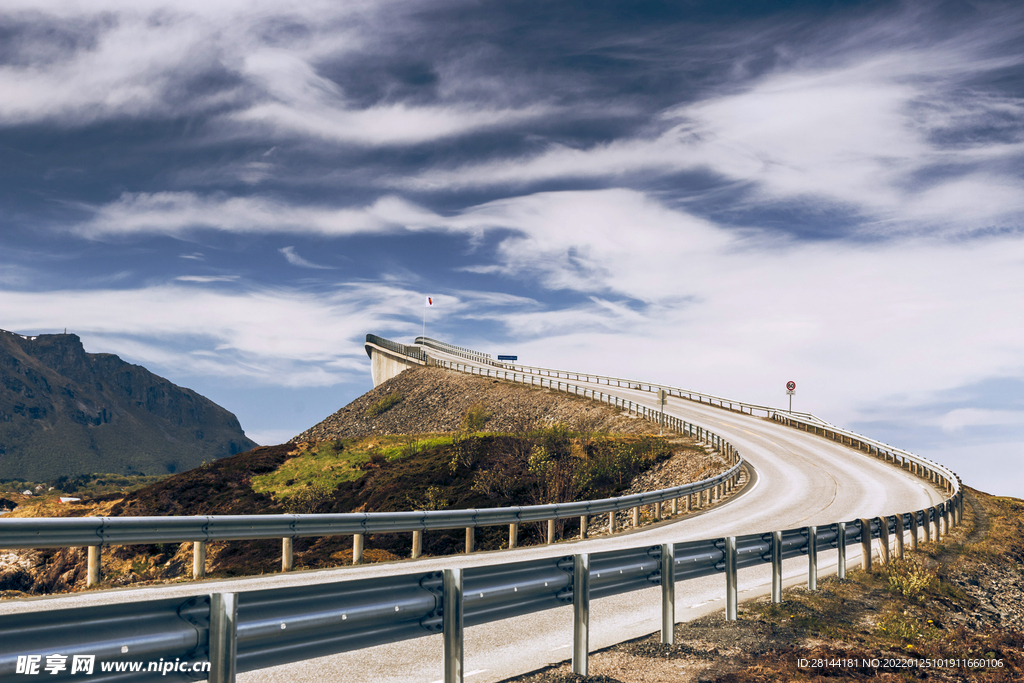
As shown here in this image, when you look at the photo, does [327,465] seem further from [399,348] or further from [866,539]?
[399,348]

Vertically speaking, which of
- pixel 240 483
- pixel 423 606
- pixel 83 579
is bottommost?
pixel 83 579

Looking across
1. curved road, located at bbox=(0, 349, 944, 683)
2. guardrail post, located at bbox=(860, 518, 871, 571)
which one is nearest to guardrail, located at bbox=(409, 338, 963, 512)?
curved road, located at bbox=(0, 349, 944, 683)

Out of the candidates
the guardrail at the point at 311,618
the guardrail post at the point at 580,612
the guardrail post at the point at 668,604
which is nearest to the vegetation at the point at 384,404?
the guardrail post at the point at 668,604

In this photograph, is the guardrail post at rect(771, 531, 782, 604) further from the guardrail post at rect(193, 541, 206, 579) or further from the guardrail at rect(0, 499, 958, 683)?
the guardrail post at rect(193, 541, 206, 579)

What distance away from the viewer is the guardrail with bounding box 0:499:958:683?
3.82 m

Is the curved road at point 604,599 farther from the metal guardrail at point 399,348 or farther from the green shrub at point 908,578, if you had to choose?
the metal guardrail at point 399,348

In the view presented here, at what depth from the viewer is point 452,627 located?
5.59 meters

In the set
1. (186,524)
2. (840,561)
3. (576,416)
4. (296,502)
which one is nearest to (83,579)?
(296,502)

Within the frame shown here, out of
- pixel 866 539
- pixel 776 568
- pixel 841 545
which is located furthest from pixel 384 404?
pixel 776 568

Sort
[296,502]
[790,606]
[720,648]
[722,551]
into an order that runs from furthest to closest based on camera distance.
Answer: [296,502]
[790,606]
[722,551]
[720,648]

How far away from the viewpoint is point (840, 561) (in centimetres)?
1229

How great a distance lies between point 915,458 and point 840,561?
30282 millimetres

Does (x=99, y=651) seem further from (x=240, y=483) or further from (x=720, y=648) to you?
(x=240, y=483)

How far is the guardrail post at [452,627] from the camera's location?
18.3ft
